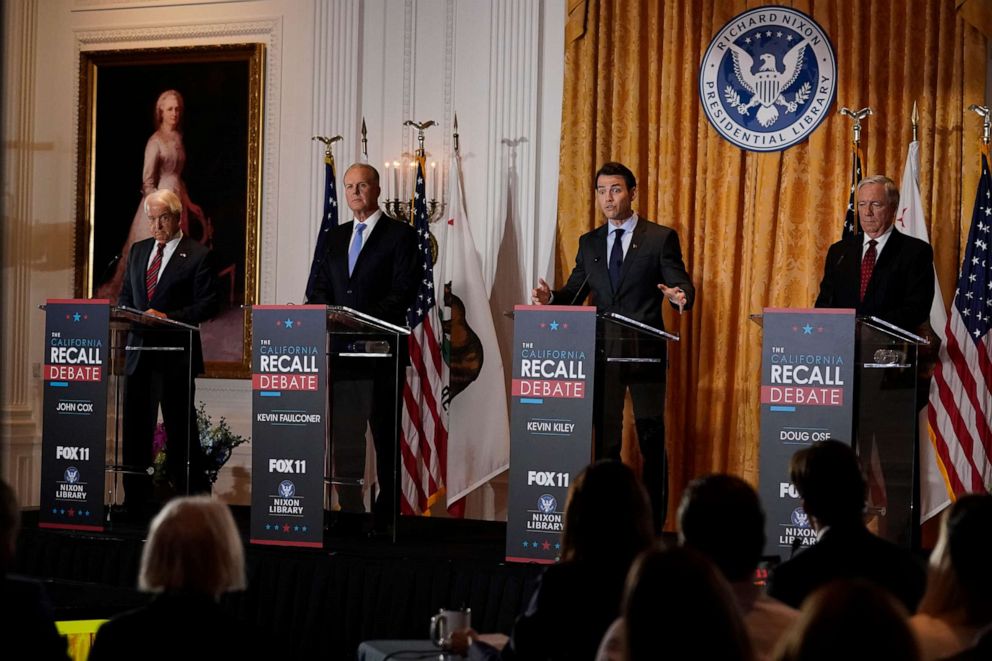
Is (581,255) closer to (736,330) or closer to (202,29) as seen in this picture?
(736,330)

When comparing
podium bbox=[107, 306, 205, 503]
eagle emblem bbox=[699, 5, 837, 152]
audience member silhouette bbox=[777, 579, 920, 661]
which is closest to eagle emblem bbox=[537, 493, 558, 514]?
podium bbox=[107, 306, 205, 503]

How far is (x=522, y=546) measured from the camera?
5367 millimetres

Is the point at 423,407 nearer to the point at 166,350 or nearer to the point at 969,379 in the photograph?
the point at 166,350

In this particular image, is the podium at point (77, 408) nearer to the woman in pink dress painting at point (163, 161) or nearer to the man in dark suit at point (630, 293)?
the man in dark suit at point (630, 293)

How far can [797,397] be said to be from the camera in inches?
203

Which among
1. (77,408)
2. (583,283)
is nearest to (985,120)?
(583,283)

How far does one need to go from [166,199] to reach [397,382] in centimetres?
173

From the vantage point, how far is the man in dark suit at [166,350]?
628 centimetres

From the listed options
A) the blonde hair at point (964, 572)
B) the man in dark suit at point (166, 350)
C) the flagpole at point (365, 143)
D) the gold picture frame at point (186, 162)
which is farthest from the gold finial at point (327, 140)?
the blonde hair at point (964, 572)

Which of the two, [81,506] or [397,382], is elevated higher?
[397,382]

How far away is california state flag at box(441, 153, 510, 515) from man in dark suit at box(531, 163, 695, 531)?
107 centimetres

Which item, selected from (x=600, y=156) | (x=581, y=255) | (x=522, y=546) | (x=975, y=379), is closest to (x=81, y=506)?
(x=522, y=546)

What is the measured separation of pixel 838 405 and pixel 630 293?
1.44 meters

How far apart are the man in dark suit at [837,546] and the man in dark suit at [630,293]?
8.17 ft
